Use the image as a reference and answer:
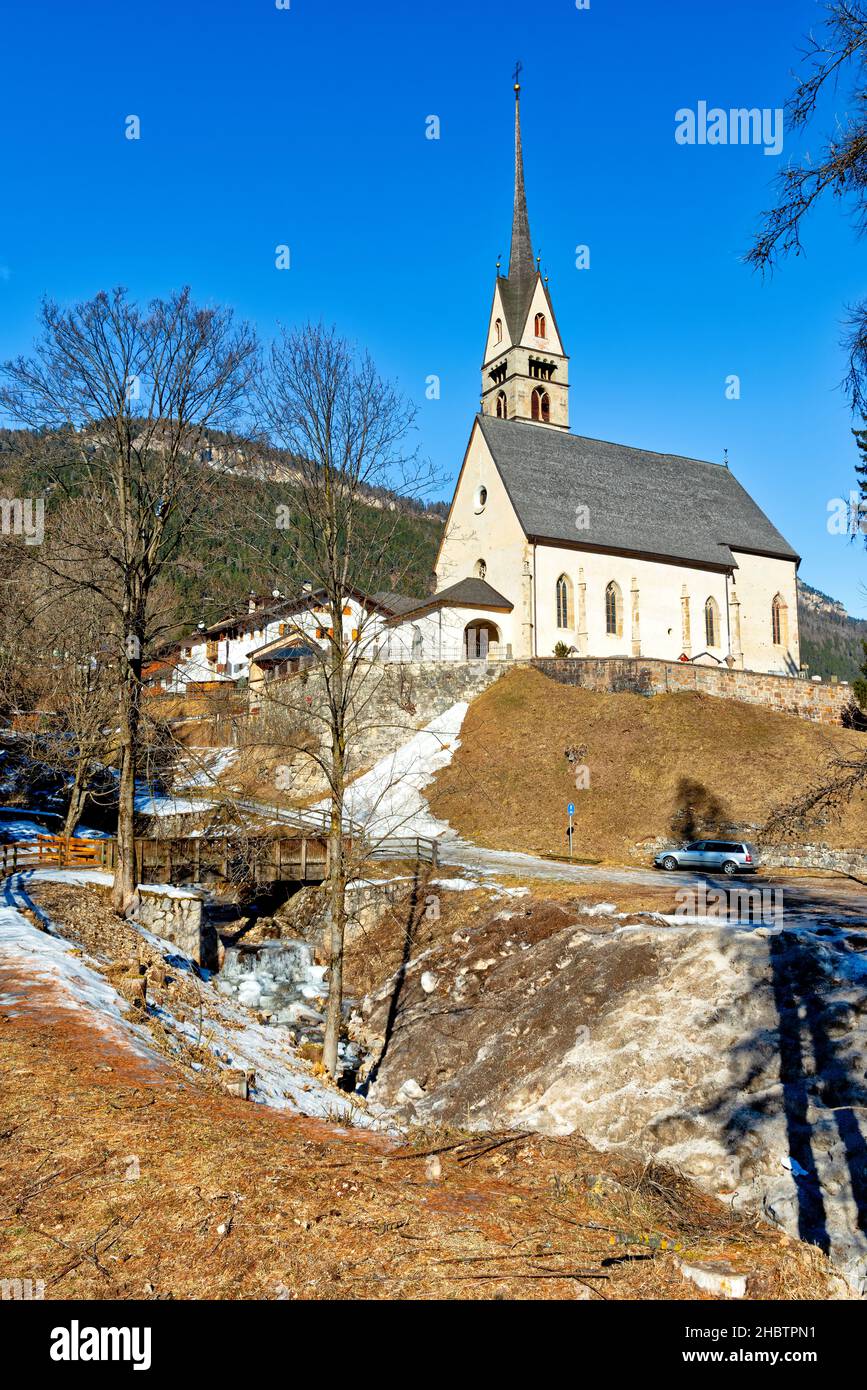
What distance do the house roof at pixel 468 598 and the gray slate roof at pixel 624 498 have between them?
364cm

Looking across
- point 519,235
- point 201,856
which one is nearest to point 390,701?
point 201,856

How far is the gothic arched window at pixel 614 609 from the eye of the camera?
47.6 m

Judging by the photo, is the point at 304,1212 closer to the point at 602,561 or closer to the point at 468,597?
the point at 468,597

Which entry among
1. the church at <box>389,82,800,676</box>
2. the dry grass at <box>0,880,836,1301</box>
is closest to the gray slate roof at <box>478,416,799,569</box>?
the church at <box>389,82,800,676</box>

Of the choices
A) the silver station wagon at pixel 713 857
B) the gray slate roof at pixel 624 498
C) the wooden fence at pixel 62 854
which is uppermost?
the gray slate roof at pixel 624 498

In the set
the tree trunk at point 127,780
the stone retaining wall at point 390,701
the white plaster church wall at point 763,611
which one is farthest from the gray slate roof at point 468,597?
the tree trunk at point 127,780

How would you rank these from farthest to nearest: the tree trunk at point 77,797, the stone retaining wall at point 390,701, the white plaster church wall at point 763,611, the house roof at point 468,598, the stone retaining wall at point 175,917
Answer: the white plaster church wall at point 763,611, the house roof at point 468,598, the stone retaining wall at point 390,701, the tree trunk at point 77,797, the stone retaining wall at point 175,917

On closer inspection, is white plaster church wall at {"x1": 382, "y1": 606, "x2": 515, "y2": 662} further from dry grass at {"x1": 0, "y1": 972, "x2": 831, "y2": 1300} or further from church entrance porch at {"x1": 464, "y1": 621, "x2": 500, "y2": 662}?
dry grass at {"x1": 0, "y1": 972, "x2": 831, "y2": 1300}

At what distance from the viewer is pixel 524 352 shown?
6444cm

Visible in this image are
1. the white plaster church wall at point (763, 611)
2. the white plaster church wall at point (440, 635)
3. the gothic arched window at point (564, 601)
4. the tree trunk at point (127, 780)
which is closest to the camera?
the tree trunk at point (127, 780)

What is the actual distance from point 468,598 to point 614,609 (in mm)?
9002

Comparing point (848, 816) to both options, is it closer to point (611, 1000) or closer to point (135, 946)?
point (611, 1000)

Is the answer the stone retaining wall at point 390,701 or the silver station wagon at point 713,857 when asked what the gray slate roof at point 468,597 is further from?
the silver station wagon at point 713,857

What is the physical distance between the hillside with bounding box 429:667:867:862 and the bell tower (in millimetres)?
32726
